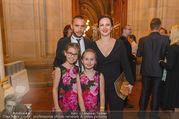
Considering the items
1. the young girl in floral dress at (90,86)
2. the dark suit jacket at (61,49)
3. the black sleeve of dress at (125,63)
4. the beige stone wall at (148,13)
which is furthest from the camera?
the beige stone wall at (148,13)

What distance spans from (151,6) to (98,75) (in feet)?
17.5

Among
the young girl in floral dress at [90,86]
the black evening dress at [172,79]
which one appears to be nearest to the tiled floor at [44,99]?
the black evening dress at [172,79]

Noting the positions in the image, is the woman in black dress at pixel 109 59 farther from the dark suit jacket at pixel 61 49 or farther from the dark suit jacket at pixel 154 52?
the dark suit jacket at pixel 154 52

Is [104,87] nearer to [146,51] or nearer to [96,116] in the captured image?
[96,116]

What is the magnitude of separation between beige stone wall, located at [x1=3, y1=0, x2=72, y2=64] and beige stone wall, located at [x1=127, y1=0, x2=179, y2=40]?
3.36m

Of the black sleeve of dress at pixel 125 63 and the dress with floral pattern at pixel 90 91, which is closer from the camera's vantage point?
the dress with floral pattern at pixel 90 91

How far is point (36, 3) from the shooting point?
210 inches

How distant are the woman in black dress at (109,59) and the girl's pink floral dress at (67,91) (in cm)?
42

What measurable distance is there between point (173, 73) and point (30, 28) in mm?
5011

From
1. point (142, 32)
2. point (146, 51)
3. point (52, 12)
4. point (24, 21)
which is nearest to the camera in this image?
point (146, 51)

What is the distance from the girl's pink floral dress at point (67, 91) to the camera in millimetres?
1900

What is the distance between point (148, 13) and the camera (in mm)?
6020

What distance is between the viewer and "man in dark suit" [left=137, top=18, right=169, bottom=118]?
296 cm

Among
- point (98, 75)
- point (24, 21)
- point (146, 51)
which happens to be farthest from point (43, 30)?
point (98, 75)
